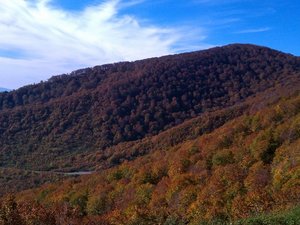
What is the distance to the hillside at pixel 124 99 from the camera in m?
98.1

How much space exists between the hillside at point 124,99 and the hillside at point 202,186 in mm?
30337

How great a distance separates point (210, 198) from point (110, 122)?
73472 mm

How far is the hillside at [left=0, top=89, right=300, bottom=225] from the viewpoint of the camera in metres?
22.7

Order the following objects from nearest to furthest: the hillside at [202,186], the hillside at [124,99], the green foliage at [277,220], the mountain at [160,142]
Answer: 1. the green foliage at [277,220]
2. the hillside at [202,186]
3. the mountain at [160,142]
4. the hillside at [124,99]

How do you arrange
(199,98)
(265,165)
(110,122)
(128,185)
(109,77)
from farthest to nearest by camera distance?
(109,77), (199,98), (110,122), (128,185), (265,165)

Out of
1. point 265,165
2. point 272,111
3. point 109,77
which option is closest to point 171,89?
point 109,77

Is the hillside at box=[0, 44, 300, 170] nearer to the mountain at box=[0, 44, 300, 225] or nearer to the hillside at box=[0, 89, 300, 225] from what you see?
the mountain at box=[0, 44, 300, 225]

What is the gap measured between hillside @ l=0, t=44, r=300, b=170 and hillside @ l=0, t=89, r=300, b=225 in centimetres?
3034

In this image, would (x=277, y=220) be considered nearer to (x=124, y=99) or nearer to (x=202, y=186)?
(x=202, y=186)

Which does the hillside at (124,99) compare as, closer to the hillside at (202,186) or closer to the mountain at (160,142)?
the mountain at (160,142)

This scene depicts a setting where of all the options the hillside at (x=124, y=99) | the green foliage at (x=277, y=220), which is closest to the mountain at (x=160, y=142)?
the green foliage at (x=277, y=220)

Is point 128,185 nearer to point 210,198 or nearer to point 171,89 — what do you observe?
point 210,198

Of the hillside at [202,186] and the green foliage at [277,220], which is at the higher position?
the green foliage at [277,220]

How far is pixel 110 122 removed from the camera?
107 m
